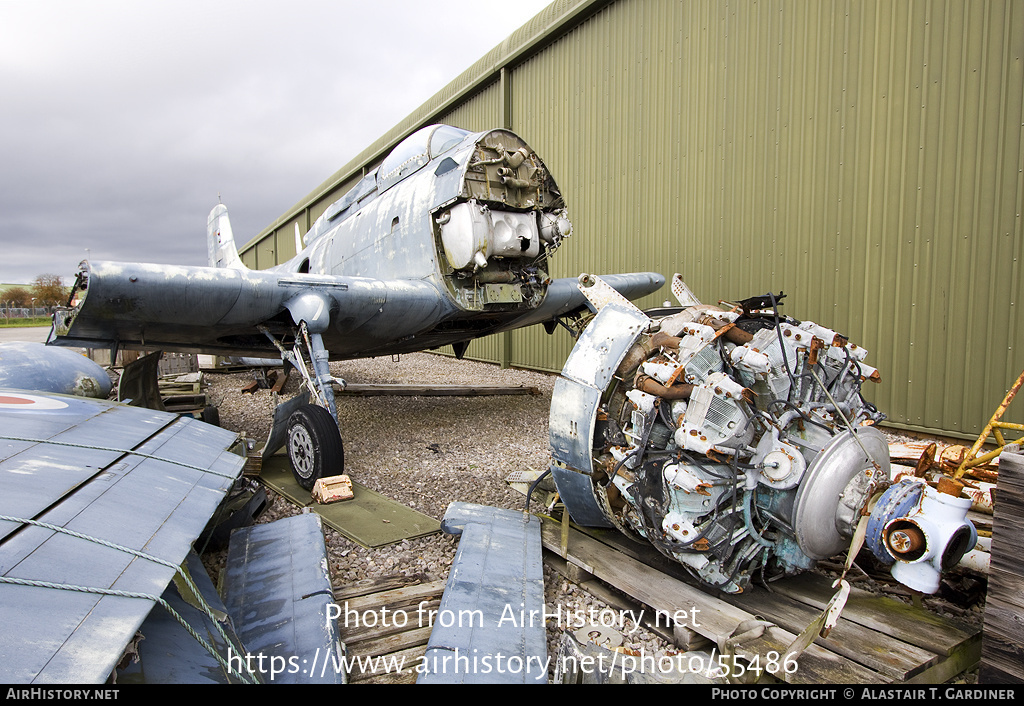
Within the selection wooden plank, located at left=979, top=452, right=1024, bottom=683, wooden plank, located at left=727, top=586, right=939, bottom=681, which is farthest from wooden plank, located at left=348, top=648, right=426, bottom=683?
wooden plank, located at left=979, top=452, right=1024, bottom=683

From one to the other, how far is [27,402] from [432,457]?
10.8ft

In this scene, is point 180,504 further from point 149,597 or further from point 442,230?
point 442,230

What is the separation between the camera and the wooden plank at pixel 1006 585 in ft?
6.26

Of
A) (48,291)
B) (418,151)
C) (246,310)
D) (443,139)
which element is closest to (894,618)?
(246,310)

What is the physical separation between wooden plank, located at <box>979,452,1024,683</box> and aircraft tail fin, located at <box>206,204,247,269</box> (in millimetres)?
11758

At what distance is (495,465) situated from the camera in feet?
17.4

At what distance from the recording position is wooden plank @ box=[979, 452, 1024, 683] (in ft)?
6.26

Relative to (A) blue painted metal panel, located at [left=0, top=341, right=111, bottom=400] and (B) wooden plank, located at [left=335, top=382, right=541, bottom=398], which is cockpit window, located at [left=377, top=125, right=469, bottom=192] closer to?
(B) wooden plank, located at [left=335, top=382, right=541, bottom=398]

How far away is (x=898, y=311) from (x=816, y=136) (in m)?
2.34

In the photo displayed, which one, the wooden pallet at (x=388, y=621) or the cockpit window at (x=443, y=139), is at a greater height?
the cockpit window at (x=443, y=139)

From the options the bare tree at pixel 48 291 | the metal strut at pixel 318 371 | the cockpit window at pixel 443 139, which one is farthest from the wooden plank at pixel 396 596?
the bare tree at pixel 48 291

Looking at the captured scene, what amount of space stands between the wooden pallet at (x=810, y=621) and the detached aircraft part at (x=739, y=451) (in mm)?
156

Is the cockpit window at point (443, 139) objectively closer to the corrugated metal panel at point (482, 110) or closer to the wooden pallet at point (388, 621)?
the wooden pallet at point (388, 621)

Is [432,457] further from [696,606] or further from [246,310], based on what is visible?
[696,606]
